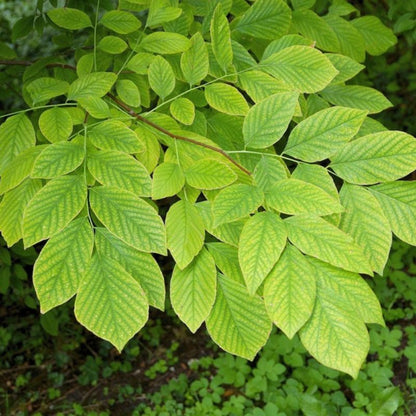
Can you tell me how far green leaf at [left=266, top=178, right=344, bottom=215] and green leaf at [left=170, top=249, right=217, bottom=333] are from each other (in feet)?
0.50

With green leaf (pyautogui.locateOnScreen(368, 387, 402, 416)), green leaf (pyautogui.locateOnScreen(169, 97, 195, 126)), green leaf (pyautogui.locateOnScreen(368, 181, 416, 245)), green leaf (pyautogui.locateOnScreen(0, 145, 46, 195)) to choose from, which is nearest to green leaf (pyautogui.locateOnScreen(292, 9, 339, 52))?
green leaf (pyautogui.locateOnScreen(169, 97, 195, 126))

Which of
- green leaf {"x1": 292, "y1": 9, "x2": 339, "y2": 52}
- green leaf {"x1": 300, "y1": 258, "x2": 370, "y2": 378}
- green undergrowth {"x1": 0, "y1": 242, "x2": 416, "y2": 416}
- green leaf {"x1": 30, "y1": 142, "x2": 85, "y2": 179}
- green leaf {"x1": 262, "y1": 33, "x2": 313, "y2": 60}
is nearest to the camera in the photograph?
green leaf {"x1": 300, "y1": 258, "x2": 370, "y2": 378}

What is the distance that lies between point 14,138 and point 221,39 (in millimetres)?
486

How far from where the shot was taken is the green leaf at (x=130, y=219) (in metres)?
0.78

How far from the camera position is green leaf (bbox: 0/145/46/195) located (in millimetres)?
893

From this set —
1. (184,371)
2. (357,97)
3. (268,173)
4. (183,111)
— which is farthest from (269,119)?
(184,371)

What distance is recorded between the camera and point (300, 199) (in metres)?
0.79

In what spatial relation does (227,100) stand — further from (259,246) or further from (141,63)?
(259,246)

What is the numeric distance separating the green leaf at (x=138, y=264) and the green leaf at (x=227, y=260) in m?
0.11

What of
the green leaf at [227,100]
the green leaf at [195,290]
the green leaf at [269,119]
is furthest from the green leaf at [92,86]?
the green leaf at [195,290]

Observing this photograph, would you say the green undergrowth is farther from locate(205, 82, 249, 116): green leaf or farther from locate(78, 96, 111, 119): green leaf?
locate(205, 82, 249, 116): green leaf

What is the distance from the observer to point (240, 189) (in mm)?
824

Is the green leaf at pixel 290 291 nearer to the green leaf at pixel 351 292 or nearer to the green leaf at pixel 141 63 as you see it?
the green leaf at pixel 351 292

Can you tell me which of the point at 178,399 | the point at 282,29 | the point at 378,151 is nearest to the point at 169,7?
the point at 282,29
